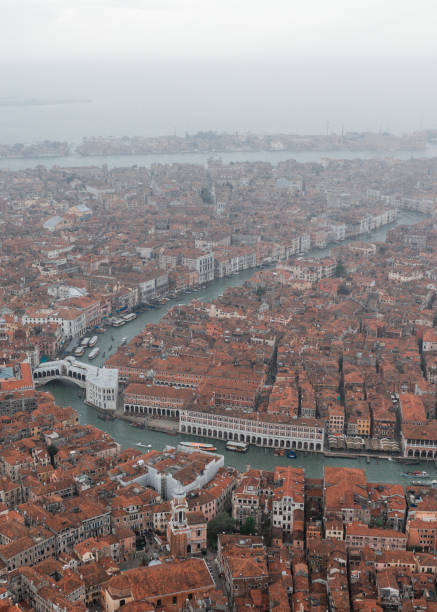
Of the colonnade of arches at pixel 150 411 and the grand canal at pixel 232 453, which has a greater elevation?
the colonnade of arches at pixel 150 411

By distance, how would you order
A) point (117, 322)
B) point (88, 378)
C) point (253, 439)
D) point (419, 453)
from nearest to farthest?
point (419, 453), point (253, 439), point (88, 378), point (117, 322)

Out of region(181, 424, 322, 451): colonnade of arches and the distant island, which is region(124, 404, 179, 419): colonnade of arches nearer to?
region(181, 424, 322, 451): colonnade of arches

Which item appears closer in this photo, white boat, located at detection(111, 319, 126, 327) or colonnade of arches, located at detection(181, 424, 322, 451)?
colonnade of arches, located at detection(181, 424, 322, 451)

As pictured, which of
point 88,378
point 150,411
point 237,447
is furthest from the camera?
point 88,378

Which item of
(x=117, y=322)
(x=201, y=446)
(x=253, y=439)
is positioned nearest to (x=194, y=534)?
(x=201, y=446)

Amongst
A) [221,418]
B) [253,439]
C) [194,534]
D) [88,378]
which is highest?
[88,378]

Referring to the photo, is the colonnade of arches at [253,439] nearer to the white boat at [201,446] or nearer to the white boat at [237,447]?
the white boat at [237,447]

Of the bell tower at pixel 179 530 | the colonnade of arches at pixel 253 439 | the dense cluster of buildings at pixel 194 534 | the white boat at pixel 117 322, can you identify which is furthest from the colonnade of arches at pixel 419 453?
the white boat at pixel 117 322

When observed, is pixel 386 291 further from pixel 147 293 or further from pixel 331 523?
pixel 331 523

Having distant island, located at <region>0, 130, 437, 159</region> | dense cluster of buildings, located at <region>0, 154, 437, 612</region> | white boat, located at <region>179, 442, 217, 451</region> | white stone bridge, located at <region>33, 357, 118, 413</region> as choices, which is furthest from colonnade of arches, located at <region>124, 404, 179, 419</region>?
distant island, located at <region>0, 130, 437, 159</region>

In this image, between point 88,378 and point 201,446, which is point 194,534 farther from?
point 88,378
